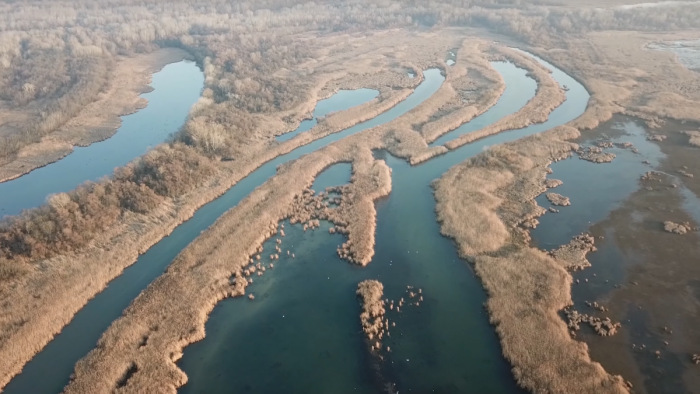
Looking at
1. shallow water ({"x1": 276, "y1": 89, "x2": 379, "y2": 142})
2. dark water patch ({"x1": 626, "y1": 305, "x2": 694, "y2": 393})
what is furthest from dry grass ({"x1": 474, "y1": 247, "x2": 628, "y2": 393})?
shallow water ({"x1": 276, "y1": 89, "x2": 379, "y2": 142})

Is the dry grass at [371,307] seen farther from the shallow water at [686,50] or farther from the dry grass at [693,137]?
the shallow water at [686,50]

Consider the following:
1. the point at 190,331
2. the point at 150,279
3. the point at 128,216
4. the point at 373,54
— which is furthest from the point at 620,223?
the point at 373,54

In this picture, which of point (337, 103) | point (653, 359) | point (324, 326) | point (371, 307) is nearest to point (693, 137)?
point (653, 359)

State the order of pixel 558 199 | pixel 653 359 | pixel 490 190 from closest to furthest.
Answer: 1. pixel 653 359
2. pixel 558 199
3. pixel 490 190

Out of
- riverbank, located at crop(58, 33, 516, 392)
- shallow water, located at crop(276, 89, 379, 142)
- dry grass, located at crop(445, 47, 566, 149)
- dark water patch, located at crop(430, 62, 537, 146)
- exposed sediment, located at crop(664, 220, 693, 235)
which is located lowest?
shallow water, located at crop(276, 89, 379, 142)

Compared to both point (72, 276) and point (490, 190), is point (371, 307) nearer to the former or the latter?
point (490, 190)

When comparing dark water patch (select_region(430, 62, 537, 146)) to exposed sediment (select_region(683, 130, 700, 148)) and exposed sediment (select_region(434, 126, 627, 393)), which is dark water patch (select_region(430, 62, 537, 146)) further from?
exposed sediment (select_region(683, 130, 700, 148))

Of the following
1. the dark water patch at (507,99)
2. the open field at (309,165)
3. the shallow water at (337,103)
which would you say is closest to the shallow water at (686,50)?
the open field at (309,165)
